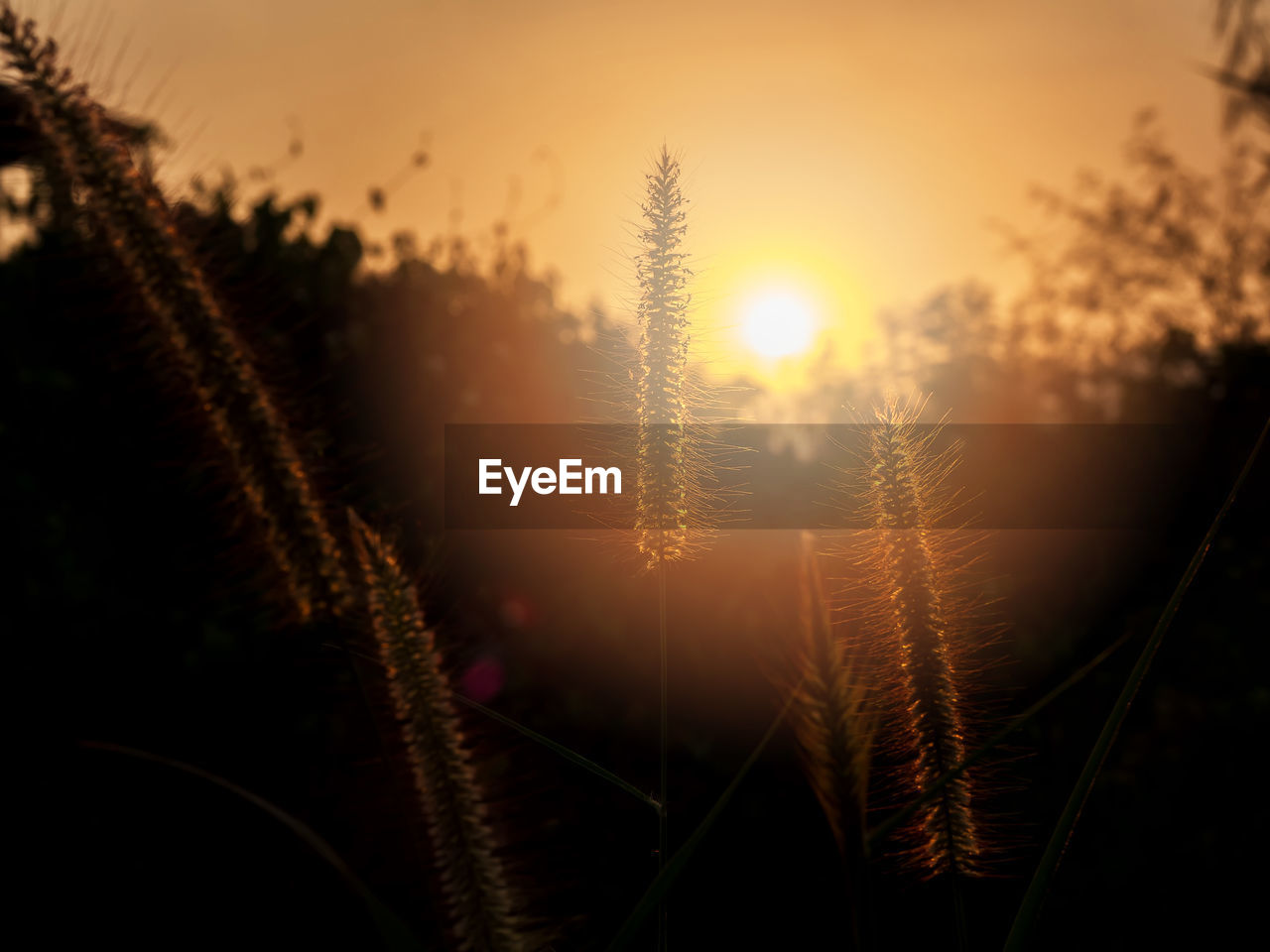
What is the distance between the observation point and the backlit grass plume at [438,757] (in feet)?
4.00

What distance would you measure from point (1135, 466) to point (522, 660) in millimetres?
2298

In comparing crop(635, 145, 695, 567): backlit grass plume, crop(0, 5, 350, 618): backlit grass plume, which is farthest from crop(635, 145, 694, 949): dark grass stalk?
crop(0, 5, 350, 618): backlit grass plume

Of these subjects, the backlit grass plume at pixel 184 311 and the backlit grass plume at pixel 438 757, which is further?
the backlit grass plume at pixel 184 311

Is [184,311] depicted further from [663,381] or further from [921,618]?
[921,618]

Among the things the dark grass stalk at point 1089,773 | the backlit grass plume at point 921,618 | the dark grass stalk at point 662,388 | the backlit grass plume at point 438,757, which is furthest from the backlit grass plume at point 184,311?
the dark grass stalk at point 1089,773

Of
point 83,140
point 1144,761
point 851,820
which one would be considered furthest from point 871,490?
point 1144,761

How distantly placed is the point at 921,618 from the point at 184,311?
1.32 metres

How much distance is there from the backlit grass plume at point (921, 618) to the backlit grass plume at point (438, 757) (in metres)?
0.58

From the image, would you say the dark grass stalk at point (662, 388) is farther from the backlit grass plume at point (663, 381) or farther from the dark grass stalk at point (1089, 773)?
the dark grass stalk at point (1089, 773)

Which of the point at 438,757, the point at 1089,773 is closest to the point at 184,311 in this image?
the point at 438,757

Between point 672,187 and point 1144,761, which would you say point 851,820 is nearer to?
point 672,187

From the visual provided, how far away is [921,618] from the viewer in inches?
42.8

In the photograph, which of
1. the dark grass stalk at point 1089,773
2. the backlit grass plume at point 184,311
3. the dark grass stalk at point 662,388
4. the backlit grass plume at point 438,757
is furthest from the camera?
the backlit grass plume at point 184,311

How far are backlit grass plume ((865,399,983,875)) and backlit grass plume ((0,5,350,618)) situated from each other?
905mm
